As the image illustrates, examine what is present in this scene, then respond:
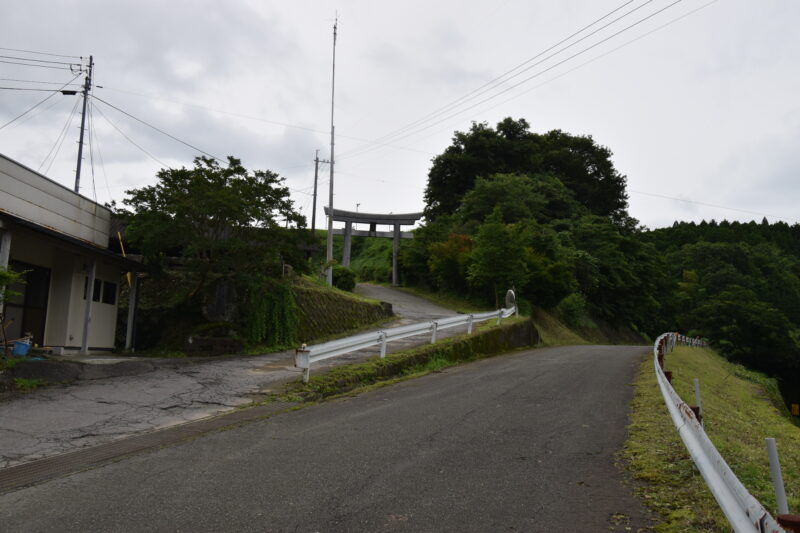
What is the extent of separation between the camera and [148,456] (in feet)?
20.6

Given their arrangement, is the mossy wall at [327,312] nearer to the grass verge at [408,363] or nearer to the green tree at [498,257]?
the grass verge at [408,363]

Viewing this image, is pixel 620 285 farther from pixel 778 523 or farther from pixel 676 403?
pixel 778 523

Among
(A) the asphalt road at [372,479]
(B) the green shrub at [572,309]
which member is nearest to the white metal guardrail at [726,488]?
(A) the asphalt road at [372,479]

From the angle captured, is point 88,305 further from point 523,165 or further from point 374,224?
point 523,165

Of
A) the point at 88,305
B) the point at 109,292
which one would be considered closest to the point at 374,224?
the point at 109,292

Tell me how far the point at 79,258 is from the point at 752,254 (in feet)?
215

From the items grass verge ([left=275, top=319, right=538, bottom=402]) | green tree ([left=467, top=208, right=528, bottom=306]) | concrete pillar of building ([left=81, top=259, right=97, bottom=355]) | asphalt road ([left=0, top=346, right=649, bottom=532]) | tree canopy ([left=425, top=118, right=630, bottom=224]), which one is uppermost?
tree canopy ([left=425, top=118, right=630, bottom=224])

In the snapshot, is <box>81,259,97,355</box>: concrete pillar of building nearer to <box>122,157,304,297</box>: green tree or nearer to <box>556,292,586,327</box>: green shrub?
<box>122,157,304,297</box>: green tree

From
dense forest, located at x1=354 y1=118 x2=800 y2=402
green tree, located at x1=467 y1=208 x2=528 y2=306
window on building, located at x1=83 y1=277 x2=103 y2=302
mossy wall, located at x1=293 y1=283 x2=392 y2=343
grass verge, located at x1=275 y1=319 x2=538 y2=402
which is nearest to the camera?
grass verge, located at x1=275 y1=319 x2=538 y2=402

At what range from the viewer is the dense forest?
31906 millimetres

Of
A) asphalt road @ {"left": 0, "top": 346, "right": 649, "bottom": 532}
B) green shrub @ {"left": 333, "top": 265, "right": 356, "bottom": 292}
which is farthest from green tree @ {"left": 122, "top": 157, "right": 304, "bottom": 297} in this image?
green shrub @ {"left": 333, "top": 265, "right": 356, "bottom": 292}

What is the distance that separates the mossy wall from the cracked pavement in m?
5.14

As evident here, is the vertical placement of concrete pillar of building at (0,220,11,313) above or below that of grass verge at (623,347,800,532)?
above

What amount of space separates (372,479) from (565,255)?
30.7 metres
